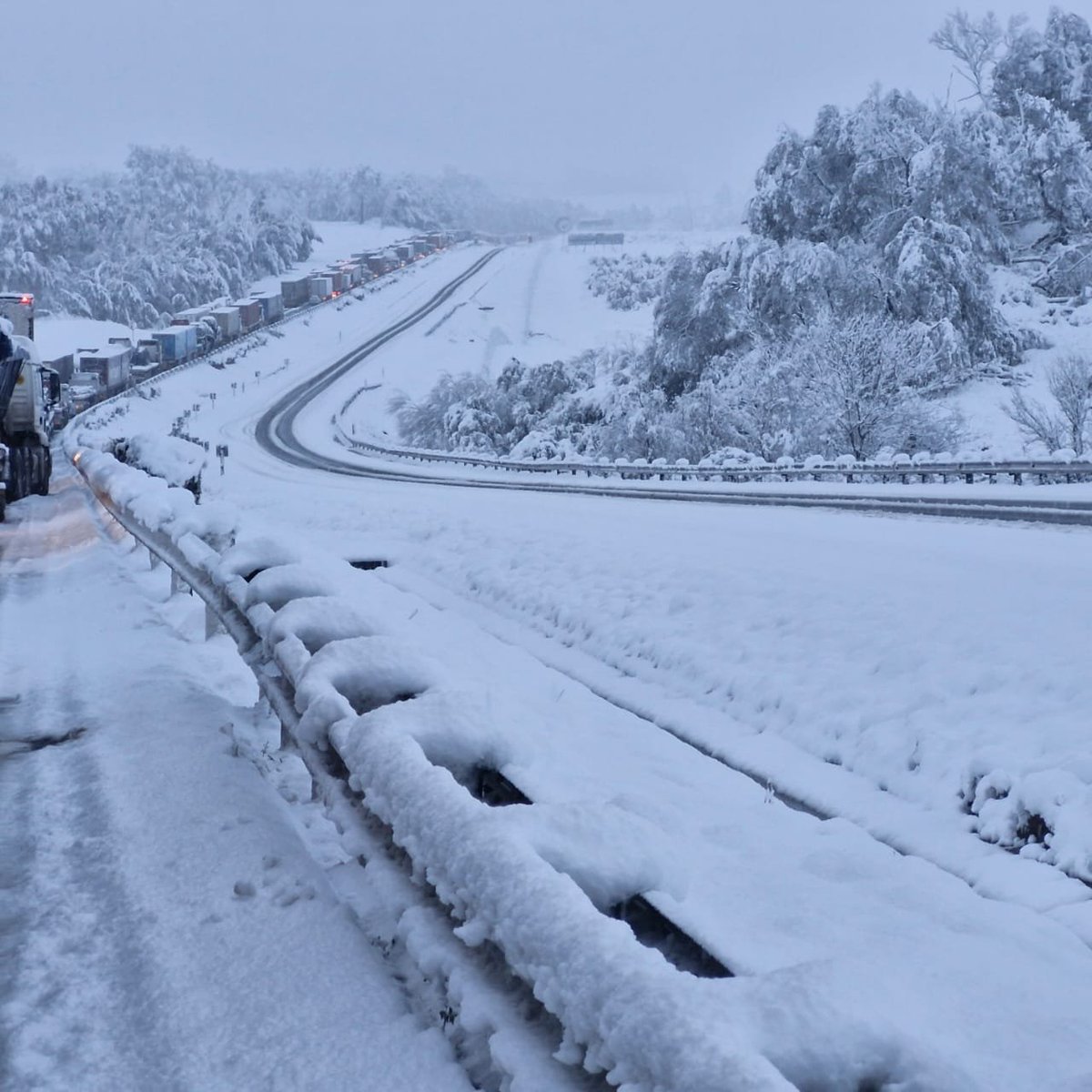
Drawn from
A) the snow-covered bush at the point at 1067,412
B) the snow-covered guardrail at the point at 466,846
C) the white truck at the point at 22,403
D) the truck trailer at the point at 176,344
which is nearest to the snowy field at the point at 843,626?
the snow-covered guardrail at the point at 466,846

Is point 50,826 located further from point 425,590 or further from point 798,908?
point 425,590

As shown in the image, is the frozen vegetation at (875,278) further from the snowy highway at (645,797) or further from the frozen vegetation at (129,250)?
the frozen vegetation at (129,250)

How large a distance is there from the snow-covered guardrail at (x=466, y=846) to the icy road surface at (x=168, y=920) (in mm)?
436

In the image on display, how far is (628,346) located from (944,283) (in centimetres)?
2773

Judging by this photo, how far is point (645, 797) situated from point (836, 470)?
90.6 ft

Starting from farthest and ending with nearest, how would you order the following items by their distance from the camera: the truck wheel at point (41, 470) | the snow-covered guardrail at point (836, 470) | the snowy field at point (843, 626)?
the snow-covered guardrail at point (836, 470) < the truck wheel at point (41, 470) < the snowy field at point (843, 626)

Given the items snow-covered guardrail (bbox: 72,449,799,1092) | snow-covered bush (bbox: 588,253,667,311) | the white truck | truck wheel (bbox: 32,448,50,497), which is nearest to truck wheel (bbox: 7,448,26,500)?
the white truck

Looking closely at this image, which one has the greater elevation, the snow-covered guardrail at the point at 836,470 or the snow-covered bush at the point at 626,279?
the snow-covered bush at the point at 626,279

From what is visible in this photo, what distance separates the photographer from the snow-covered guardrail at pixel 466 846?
2600mm

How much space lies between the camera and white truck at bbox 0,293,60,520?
21844mm

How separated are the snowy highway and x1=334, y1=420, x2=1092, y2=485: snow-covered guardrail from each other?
11.3 meters

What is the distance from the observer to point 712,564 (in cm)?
1330

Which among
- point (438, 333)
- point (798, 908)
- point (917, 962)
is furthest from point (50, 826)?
point (438, 333)

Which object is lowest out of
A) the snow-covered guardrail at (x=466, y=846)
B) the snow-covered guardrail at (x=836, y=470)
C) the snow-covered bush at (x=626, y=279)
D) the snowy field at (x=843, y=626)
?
the snow-covered guardrail at (x=836, y=470)
